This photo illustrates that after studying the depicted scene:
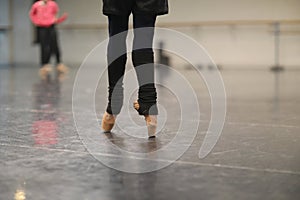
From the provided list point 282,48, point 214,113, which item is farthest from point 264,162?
point 282,48

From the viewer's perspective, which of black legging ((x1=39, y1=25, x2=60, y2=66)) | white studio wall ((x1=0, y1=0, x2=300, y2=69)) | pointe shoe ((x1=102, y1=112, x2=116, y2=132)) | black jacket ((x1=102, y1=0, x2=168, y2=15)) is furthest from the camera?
white studio wall ((x1=0, y1=0, x2=300, y2=69))

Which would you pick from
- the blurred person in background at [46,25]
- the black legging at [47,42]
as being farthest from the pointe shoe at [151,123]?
the black legging at [47,42]

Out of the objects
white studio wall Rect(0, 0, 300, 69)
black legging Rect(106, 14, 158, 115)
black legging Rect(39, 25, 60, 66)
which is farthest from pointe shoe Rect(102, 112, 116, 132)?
white studio wall Rect(0, 0, 300, 69)

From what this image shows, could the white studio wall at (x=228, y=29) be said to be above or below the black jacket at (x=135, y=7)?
below

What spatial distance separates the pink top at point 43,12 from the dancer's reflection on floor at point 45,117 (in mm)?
2838

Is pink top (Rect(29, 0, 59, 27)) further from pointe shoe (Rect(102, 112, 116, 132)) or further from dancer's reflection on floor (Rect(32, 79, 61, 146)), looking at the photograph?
pointe shoe (Rect(102, 112, 116, 132))

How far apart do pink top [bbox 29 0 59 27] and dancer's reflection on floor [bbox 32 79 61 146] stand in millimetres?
2838

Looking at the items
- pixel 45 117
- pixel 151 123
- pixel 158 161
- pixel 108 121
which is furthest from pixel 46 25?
pixel 158 161

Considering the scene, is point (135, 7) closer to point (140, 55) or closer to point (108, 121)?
point (140, 55)

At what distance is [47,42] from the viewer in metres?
6.84

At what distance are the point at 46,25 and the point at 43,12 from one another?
28 centimetres

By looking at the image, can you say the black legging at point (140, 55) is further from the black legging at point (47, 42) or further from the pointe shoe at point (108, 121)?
the black legging at point (47, 42)

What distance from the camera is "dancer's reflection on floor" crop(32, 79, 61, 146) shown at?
186 cm

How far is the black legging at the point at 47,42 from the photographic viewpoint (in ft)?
22.4
